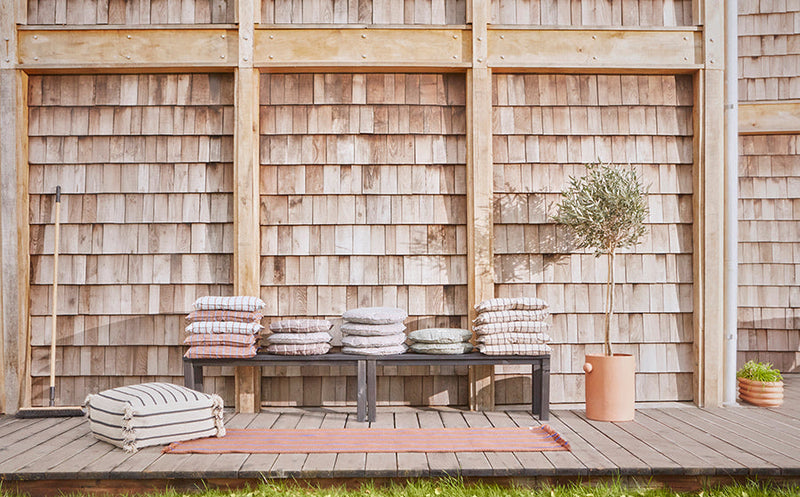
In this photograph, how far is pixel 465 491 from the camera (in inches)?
120

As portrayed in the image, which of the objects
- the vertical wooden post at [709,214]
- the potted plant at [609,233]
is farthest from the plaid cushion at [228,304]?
the vertical wooden post at [709,214]

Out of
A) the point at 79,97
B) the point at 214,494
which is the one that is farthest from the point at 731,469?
the point at 79,97

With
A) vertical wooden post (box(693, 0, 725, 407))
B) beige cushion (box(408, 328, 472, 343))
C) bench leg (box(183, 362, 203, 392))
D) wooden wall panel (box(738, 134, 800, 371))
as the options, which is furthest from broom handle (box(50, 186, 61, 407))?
wooden wall panel (box(738, 134, 800, 371))

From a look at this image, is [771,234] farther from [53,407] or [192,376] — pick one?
[53,407]

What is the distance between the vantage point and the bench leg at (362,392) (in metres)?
4.18

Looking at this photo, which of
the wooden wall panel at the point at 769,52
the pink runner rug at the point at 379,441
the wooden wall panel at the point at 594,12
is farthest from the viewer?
the wooden wall panel at the point at 769,52

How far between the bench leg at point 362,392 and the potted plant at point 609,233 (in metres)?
1.44

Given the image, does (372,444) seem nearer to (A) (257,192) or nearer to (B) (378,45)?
(A) (257,192)

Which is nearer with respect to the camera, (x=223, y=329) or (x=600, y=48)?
(x=223, y=329)

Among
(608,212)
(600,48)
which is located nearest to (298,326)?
(608,212)

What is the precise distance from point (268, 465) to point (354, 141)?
2.47 meters

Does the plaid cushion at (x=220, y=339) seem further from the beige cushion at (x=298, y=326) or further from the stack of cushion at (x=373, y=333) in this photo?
the stack of cushion at (x=373, y=333)

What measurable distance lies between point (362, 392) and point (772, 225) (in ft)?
14.0

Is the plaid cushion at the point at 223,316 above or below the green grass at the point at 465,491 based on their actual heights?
above
